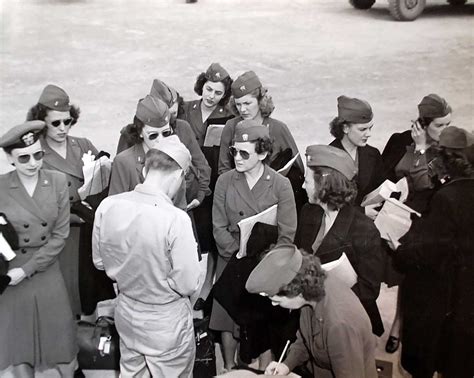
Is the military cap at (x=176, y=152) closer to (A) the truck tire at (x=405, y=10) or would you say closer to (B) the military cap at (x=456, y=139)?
(B) the military cap at (x=456, y=139)

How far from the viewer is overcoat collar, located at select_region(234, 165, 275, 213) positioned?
11.0 ft

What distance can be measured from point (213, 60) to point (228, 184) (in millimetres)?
2147

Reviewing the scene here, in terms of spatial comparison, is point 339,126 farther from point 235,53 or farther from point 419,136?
point 235,53

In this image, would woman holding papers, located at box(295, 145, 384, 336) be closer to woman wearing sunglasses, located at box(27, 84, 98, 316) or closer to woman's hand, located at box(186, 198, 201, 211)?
woman's hand, located at box(186, 198, 201, 211)

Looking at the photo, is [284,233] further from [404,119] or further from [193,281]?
[404,119]

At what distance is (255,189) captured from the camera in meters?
3.38

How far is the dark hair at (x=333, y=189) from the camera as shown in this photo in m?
2.88

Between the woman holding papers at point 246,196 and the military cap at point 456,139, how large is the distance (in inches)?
35.2

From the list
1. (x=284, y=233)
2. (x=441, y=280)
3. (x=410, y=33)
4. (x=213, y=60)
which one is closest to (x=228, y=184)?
(x=284, y=233)

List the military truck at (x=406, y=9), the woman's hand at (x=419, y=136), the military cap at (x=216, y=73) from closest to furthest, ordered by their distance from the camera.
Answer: the woman's hand at (x=419, y=136) → the military cap at (x=216, y=73) → the military truck at (x=406, y=9)

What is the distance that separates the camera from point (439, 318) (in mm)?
3033

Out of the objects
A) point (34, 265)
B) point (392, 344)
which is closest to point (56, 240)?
point (34, 265)

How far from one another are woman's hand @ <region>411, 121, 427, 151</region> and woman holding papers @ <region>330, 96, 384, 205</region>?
0.25 metres

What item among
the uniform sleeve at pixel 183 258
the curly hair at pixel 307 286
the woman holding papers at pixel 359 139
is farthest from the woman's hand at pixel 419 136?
the uniform sleeve at pixel 183 258
